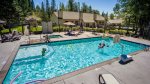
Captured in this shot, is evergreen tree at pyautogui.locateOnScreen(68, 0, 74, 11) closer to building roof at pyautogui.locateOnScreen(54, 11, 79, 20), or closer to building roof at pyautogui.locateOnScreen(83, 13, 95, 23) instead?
building roof at pyautogui.locateOnScreen(83, 13, 95, 23)

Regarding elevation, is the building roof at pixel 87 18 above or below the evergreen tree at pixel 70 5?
below

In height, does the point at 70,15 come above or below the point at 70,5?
below

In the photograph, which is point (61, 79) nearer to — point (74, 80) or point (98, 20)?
point (74, 80)

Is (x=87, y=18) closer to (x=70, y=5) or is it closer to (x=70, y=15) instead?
(x=70, y=15)

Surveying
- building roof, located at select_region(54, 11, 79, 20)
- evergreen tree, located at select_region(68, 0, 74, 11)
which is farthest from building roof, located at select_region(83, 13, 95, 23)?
evergreen tree, located at select_region(68, 0, 74, 11)

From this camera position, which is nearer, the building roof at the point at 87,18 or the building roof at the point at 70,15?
the building roof at the point at 70,15

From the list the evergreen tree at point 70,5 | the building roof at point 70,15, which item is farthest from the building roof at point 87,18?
the evergreen tree at point 70,5

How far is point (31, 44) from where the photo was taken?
1445 cm

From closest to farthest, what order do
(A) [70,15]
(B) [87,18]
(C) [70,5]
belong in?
(A) [70,15], (B) [87,18], (C) [70,5]

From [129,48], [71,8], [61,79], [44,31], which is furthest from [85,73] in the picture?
[71,8]

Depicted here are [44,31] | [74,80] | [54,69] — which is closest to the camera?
[74,80]

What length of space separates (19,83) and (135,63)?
27.2 ft

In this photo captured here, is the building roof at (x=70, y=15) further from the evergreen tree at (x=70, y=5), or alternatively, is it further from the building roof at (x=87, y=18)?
the evergreen tree at (x=70, y=5)

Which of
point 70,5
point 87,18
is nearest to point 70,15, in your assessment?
point 87,18
